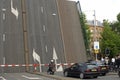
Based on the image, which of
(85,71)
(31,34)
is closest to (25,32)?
(31,34)

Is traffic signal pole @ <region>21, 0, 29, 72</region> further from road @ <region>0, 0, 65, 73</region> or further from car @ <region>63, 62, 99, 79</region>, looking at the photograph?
car @ <region>63, 62, 99, 79</region>

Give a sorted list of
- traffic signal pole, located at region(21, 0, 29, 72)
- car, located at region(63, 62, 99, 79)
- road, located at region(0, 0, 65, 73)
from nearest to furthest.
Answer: car, located at region(63, 62, 99, 79)
road, located at region(0, 0, 65, 73)
traffic signal pole, located at region(21, 0, 29, 72)

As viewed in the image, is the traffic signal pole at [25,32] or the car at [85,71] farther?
the traffic signal pole at [25,32]

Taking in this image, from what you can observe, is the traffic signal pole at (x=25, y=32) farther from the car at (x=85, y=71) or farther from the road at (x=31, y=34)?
the car at (x=85, y=71)

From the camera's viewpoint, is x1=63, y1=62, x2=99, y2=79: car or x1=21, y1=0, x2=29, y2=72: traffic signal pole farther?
x1=21, y1=0, x2=29, y2=72: traffic signal pole

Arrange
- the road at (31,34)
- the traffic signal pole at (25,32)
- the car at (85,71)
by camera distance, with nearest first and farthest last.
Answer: the car at (85,71)
the road at (31,34)
the traffic signal pole at (25,32)

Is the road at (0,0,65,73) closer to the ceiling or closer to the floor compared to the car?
closer to the ceiling

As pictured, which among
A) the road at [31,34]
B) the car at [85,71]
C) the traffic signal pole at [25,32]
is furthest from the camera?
the traffic signal pole at [25,32]

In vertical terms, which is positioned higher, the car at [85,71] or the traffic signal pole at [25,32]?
the traffic signal pole at [25,32]

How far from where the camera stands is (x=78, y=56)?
45.8 metres

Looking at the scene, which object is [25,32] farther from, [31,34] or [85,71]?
[85,71]

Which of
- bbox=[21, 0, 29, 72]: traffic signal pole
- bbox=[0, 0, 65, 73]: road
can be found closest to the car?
bbox=[21, 0, 29, 72]: traffic signal pole

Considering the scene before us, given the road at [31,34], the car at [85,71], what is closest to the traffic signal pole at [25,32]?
the road at [31,34]

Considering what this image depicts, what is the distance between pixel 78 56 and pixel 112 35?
118ft
